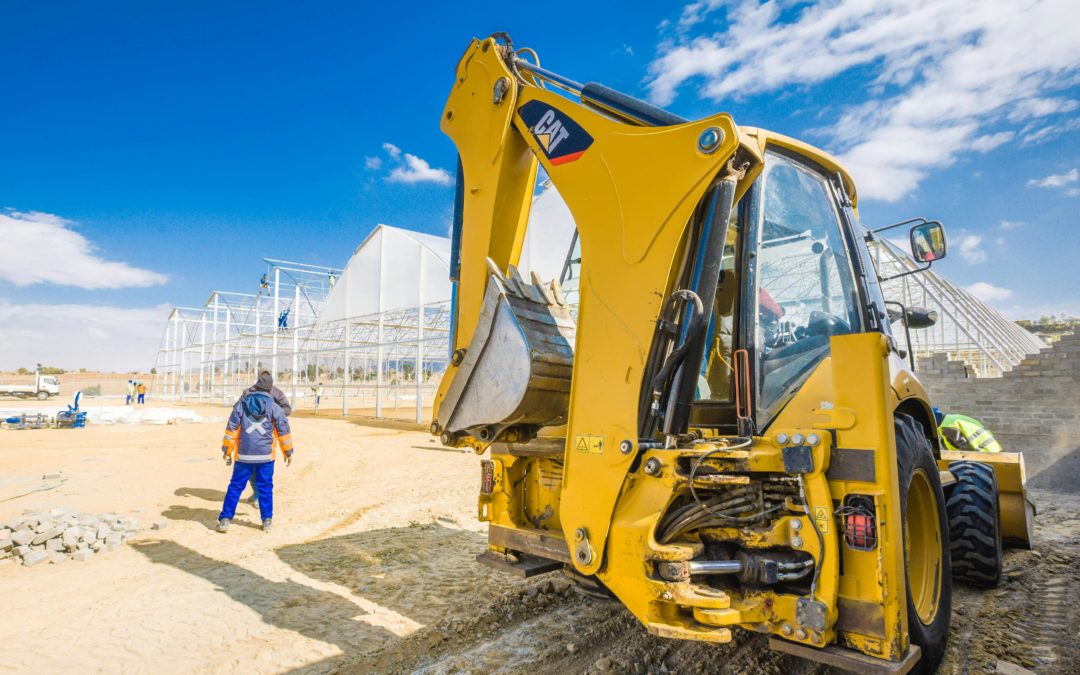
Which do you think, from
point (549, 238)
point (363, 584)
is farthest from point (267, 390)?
point (549, 238)

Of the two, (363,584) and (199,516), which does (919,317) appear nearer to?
(363,584)

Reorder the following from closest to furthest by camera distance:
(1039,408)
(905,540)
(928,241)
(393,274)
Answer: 1. (905,540)
2. (928,241)
3. (1039,408)
4. (393,274)

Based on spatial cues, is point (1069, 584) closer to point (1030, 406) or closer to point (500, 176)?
point (500, 176)

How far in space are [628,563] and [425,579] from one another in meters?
3.07

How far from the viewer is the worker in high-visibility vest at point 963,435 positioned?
676 cm

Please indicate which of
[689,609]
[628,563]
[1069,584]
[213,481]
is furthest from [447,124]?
[213,481]

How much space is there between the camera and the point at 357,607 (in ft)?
14.4

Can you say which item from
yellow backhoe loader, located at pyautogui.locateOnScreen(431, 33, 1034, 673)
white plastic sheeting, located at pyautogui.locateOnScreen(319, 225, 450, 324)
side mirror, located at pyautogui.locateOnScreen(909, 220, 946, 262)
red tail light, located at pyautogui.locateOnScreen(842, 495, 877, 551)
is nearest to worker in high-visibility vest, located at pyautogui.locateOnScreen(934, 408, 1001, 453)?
side mirror, located at pyautogui.locateOnScreen(909, 220, 946, 262)

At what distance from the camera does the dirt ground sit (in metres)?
3.46

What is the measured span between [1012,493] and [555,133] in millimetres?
5304

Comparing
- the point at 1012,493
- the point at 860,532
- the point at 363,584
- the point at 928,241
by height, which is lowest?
the point at 363,584

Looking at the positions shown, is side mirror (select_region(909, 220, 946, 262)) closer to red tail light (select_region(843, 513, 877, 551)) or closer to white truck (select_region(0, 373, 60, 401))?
red tail light (select_region(843, 513, 877, 551))

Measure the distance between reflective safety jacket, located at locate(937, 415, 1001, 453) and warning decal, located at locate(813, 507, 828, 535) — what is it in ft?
17.2

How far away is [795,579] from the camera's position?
2426mm
